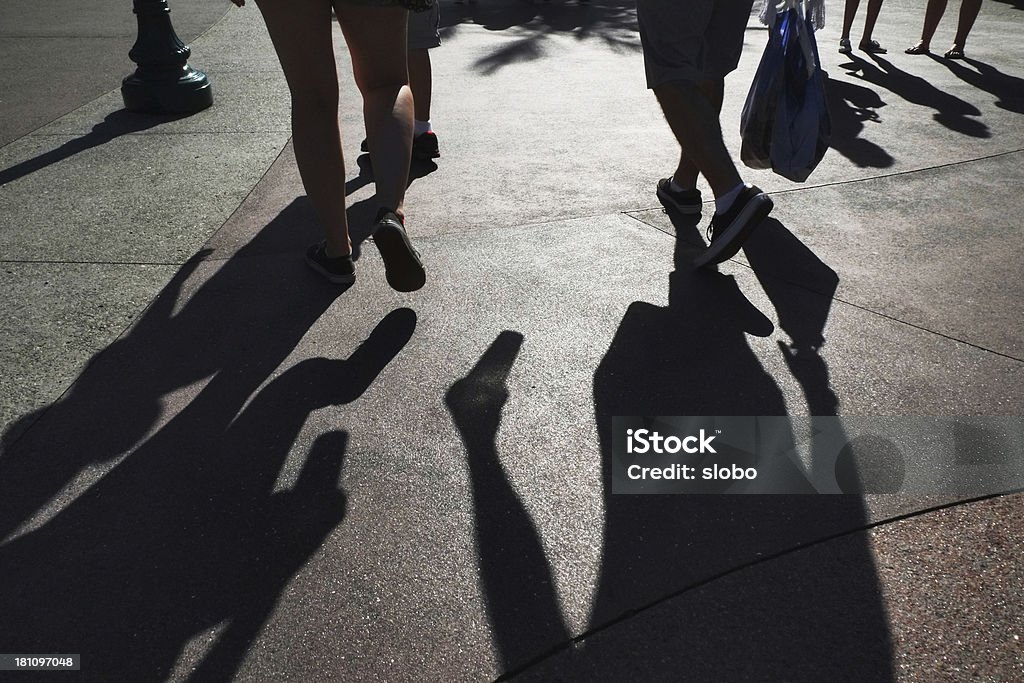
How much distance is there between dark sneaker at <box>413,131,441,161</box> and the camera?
495cm

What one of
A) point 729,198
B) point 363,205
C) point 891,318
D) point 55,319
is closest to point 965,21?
point 729,198

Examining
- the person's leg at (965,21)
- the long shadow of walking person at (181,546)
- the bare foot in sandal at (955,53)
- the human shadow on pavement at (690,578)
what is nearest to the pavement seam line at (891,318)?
the human shadow on pavement at (690,578)

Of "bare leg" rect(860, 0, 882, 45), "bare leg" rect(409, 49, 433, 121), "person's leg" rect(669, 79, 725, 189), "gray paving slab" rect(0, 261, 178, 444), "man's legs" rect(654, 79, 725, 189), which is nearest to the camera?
"gray paving slab" rect(0, 261, 178, 444)

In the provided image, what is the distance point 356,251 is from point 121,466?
1640 mm

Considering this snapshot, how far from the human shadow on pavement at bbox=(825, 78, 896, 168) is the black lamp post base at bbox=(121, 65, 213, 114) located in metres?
4.08

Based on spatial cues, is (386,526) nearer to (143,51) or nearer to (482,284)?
(482,284)

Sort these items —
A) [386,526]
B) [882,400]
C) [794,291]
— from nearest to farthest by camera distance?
[386,526]
[882,400]
[794,291]

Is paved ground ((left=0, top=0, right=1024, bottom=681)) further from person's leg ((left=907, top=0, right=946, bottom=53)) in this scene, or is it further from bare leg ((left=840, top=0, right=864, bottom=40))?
person's leg ((left=907, top=0, right=946, bottom=53))

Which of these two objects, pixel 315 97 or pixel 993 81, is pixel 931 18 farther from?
pixel 315 97

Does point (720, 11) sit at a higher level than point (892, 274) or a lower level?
higher

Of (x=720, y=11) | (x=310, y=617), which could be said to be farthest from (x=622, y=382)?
(x=720, y=11)

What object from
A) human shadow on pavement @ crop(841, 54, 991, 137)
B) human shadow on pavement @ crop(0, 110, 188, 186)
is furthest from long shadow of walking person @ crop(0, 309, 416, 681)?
human shadow on pavement @ crop(841, 54, 991, 137)

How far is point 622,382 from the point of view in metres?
2.87

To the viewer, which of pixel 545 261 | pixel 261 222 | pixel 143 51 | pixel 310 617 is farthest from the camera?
pixel 143 51
